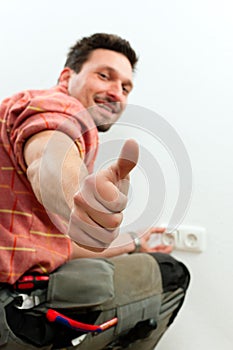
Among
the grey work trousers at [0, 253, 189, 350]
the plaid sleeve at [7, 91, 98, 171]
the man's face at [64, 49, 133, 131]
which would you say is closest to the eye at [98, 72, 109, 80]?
the man's face at [64, 49, 133, 131]

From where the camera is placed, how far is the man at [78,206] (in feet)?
1.89

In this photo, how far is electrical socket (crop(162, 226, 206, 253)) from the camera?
4.43ft

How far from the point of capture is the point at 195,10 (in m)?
1.33

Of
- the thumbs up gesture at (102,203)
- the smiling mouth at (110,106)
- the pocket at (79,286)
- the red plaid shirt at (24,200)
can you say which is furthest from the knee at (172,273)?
the thumbs up gesture at (102,203)

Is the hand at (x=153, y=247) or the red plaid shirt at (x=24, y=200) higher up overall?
the red plaid shirt at (x=24, y=200)

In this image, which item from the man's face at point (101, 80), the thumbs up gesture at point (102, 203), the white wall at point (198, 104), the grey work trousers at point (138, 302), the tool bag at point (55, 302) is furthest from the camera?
the white wall at point (198, 104)

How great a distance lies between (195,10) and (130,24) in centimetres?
20

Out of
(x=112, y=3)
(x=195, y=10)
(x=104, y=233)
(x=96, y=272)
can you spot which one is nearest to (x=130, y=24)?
(x=112, y=3)

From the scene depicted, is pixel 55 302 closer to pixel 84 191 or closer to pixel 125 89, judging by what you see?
pixel 84 191

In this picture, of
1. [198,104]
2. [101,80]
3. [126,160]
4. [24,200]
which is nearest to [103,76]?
[101,80]

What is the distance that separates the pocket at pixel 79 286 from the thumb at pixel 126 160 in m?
0.47

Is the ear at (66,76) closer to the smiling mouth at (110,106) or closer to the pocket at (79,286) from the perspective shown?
the smiling mouth at (110,106)

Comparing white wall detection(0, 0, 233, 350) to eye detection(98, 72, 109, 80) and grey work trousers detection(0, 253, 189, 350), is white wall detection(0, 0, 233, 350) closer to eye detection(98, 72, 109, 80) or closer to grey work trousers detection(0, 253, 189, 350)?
grey work trousers detection(0, 253, 189, 350)

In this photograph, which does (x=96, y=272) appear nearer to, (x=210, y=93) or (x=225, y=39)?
(x=210, y=93)
